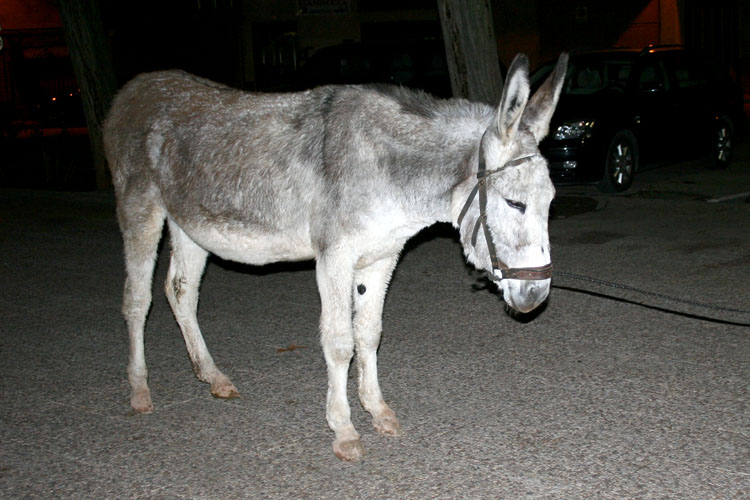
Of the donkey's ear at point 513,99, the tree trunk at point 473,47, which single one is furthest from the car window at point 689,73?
the donkey's ear at point 513,99

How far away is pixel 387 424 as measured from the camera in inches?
194

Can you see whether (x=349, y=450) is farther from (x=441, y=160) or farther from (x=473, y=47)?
(x=473, y=47)

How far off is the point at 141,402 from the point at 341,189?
2076 millimetres

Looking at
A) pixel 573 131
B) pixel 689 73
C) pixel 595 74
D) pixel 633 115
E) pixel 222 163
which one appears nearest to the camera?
pixel 222 163

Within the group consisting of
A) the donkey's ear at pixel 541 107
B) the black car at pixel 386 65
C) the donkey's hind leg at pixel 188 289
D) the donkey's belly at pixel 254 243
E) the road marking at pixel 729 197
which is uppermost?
the black car at pixel 386 65

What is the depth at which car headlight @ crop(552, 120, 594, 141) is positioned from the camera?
11938 mm

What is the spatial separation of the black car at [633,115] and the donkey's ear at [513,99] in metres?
8.03

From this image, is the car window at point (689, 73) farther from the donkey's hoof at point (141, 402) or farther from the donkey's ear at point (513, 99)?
the donkey's hoof at point (141, 402)

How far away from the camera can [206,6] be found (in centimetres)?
2916

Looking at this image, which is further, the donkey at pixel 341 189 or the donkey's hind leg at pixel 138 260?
the donkey's hind leg at pixel 138 260

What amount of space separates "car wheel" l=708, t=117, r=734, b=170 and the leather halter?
11580 millimetres

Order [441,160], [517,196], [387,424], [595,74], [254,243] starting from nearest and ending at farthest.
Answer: [517,196], [441,160], [387,424], [254,243], [595,74]

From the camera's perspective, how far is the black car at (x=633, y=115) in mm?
12000

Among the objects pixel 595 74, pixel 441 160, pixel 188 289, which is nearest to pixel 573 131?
pixel 595 74
